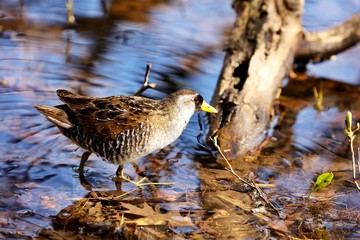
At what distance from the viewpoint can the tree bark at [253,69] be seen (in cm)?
707

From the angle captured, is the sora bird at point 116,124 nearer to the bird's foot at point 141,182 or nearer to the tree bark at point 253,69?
the bird's foot at point 141,182

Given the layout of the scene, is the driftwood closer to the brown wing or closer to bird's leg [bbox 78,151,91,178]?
the brown wing

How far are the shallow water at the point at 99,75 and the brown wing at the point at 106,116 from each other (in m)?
0.49

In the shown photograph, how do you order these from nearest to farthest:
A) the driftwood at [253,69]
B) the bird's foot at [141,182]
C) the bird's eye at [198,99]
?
the bird's foot at [141,182] → the bird's eye at [198,99] → the driftwood at [253,69]

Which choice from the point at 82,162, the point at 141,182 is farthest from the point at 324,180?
the point at 82,162

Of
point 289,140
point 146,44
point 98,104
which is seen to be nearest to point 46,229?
point 98,104

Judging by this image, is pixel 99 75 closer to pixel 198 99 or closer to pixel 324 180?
pixel 198 99

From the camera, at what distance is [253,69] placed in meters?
7.48

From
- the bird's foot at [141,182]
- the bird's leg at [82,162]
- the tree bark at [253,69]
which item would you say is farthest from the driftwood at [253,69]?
the bird's leg at [82,162]

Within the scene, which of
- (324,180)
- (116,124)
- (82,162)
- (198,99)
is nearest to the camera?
(324,180)

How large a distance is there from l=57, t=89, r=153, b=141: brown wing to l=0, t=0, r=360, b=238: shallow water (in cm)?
49

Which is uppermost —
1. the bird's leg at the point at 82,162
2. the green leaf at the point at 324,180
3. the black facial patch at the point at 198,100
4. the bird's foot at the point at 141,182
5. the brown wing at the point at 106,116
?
the black facial patch at the point at 198,100

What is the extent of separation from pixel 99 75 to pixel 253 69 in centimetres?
196

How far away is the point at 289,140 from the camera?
7430mm
